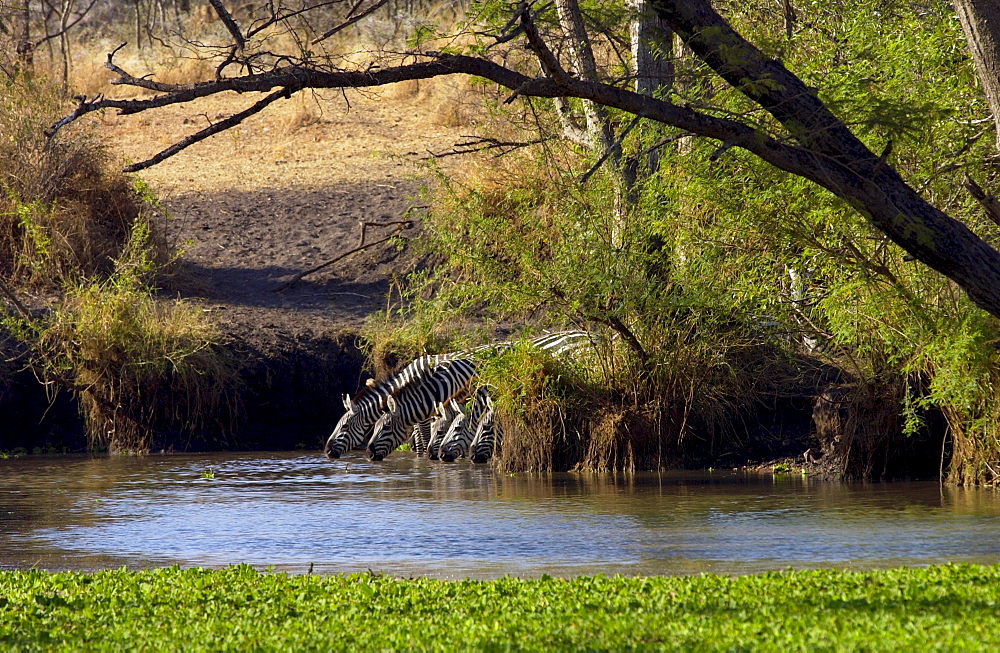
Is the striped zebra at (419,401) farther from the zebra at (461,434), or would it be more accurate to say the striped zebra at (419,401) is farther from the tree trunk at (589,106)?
the tree trunk at (589,106)

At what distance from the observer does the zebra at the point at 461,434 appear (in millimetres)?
16250

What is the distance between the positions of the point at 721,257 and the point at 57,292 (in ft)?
38.9

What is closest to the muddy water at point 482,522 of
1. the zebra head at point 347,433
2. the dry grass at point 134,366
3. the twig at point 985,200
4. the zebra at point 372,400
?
the zebra head at point 347,433

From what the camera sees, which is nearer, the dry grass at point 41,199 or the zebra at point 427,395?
the zebra at point 427,395

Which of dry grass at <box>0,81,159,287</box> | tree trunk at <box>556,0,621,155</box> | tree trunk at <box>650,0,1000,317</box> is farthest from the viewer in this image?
dry grass at <box>0,81,159,287</box>

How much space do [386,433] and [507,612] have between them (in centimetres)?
1061

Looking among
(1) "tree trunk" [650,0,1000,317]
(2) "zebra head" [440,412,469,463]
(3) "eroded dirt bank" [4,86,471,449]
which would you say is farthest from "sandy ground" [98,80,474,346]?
(1) "tree trunk" [650,0,1000,317]

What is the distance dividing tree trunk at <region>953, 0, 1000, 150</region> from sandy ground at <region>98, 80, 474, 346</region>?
8094mm

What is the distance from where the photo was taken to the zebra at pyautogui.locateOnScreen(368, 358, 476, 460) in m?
16.9

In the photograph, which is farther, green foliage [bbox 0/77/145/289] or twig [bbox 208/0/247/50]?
green foliage [bbox 0/77/145/289]

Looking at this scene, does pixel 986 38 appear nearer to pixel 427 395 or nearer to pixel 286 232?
pixel 427 395

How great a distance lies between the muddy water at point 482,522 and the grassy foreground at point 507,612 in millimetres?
911

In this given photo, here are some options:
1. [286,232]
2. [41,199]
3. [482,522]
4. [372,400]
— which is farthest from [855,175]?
[286,232]

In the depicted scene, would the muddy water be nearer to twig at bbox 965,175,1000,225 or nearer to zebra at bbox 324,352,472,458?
zebra at bbox 324,352,472,458
